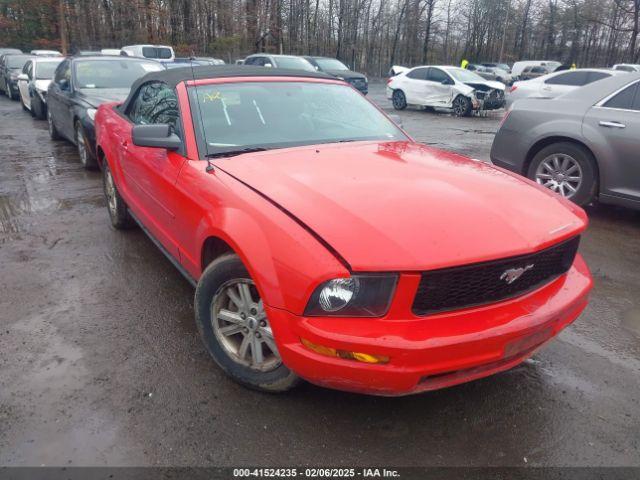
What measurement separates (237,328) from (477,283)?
3.96ft

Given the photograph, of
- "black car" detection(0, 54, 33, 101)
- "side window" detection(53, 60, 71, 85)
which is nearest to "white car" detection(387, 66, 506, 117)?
"side window" detection(53, 60, 71, 85)

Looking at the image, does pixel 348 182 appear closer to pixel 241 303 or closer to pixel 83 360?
pixel 241 303

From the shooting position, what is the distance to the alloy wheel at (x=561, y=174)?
5.56 metres

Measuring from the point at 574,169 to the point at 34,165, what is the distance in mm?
7679

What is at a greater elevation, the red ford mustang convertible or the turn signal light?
the red ford mustang convertible

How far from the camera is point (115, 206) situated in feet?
16.1

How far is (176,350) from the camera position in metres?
3.02

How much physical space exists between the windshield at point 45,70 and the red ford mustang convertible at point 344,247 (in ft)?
36.4

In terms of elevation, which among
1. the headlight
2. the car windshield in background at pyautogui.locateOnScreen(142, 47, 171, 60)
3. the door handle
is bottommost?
the headlight

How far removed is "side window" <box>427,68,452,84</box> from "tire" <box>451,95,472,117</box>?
709 mm

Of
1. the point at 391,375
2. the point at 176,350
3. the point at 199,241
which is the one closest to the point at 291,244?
the point at 391,375

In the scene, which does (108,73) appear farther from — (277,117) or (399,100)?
(399,100)

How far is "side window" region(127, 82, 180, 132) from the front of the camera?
139 inches

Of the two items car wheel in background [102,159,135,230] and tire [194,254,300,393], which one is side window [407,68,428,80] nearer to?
car wheel in background [102,159,135,230]
